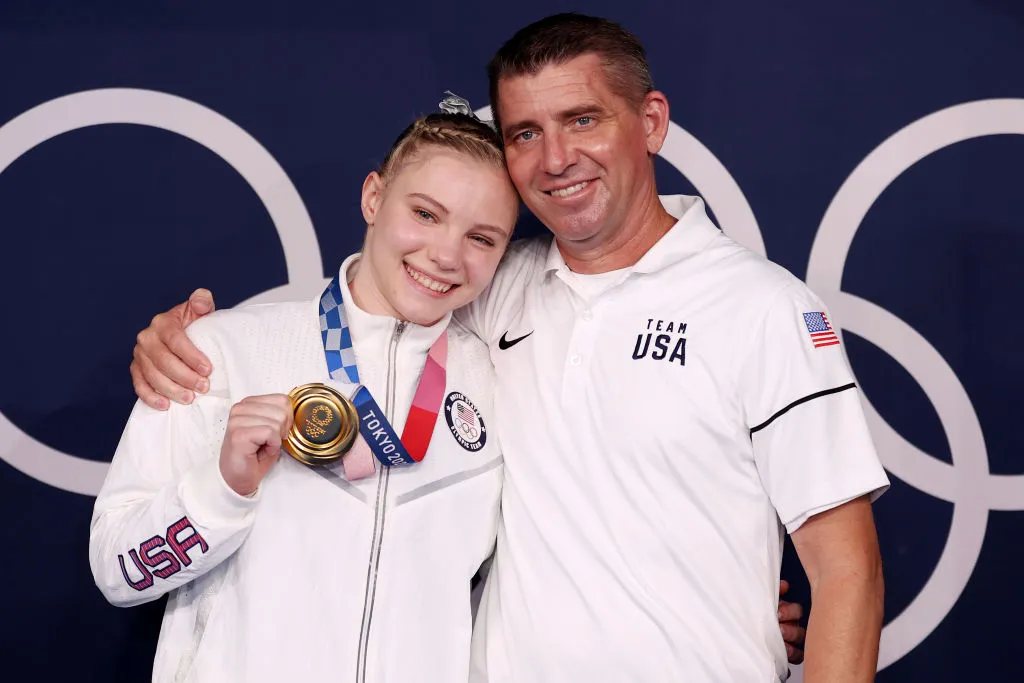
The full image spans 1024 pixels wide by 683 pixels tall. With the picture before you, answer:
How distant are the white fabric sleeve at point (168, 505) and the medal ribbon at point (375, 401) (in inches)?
9.6

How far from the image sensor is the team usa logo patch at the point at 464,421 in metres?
2.25

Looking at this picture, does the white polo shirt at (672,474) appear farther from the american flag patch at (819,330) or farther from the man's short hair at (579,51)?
the man's short hair at (579,51)

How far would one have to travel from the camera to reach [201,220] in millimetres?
2967

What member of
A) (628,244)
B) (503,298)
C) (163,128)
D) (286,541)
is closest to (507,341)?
(503,298)

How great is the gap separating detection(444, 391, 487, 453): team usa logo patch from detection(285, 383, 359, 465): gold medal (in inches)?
12.9

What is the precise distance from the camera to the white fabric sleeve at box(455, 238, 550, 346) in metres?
2.51

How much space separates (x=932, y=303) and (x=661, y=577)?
1.39m

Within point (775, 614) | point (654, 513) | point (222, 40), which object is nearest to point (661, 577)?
point (654, 513)

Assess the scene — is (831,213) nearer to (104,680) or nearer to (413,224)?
(413,224)

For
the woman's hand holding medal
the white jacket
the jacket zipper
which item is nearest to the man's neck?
the white jacket

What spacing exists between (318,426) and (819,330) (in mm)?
1096

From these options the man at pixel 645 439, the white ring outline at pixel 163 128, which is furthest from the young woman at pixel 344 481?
the white ring outline at pixel 163 128

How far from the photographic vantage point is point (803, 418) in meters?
2.09

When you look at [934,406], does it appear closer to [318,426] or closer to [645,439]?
[645,439]
